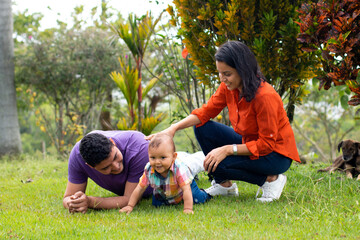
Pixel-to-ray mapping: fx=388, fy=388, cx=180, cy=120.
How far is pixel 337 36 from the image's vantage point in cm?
380

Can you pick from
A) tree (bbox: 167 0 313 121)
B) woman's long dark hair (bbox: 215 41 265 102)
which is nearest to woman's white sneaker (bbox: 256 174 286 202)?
woman's long dark hair (bbox: 215 41 265 102)

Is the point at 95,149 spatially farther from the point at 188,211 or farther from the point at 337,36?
the point at 337,36

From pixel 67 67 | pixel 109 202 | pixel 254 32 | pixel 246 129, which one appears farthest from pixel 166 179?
pixel 67 67

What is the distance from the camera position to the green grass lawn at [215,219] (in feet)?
9.17

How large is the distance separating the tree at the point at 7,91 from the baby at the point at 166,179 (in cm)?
700

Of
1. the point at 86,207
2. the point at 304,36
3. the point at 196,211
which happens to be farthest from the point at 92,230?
the point at 304,36

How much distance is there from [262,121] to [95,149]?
4.85 feet

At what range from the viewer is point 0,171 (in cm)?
714

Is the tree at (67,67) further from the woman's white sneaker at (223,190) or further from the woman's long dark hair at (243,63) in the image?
the woman's long dark hair at (243,63)

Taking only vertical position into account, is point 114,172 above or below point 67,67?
below

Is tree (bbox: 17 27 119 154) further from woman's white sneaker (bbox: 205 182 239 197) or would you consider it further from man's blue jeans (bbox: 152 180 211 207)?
man's blue jeans (bbox: 152 180 211 207)

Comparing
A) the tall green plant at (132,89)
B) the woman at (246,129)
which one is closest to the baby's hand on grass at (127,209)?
the woman at (246,129)

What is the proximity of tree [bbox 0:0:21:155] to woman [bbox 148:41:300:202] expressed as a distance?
7.14 meters

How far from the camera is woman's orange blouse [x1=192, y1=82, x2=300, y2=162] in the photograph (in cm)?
343
